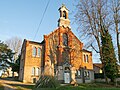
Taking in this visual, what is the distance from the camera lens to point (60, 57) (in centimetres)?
→ 3481

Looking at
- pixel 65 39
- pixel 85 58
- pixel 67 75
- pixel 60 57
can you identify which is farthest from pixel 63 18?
pixel 67 75

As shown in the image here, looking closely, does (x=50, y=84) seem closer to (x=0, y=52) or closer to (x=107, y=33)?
(x=107, y=33)

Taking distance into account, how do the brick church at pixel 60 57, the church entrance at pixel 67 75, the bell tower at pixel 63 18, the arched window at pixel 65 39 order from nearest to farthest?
the brick church at pixel 60 57 < the church entrance at pixel 67 75 < the arched window at pixel 65 39 < the bell tower at pixel 63 18

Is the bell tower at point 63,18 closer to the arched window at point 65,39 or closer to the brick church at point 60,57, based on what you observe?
the brick church at point 60,57

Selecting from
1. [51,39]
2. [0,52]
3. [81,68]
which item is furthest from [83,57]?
[0,52]

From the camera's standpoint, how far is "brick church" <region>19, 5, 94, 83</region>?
32562 millimetres

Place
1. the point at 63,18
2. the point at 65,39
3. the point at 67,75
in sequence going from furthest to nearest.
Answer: the point at 63,18, the point at 65,39, the point at 67,75

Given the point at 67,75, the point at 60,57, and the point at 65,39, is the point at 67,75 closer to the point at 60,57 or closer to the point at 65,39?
the point at 60,57

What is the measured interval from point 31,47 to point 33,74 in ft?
17.7

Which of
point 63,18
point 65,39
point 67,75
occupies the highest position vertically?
point 63,18

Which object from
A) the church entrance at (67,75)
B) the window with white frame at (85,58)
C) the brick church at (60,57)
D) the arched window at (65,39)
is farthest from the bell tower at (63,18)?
the church entrance at (67,75)

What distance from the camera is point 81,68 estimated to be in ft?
121

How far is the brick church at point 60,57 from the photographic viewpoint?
32.6 meters

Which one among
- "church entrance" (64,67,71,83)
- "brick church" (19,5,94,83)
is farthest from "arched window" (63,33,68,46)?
"church entrance" (64,67,71,83)
